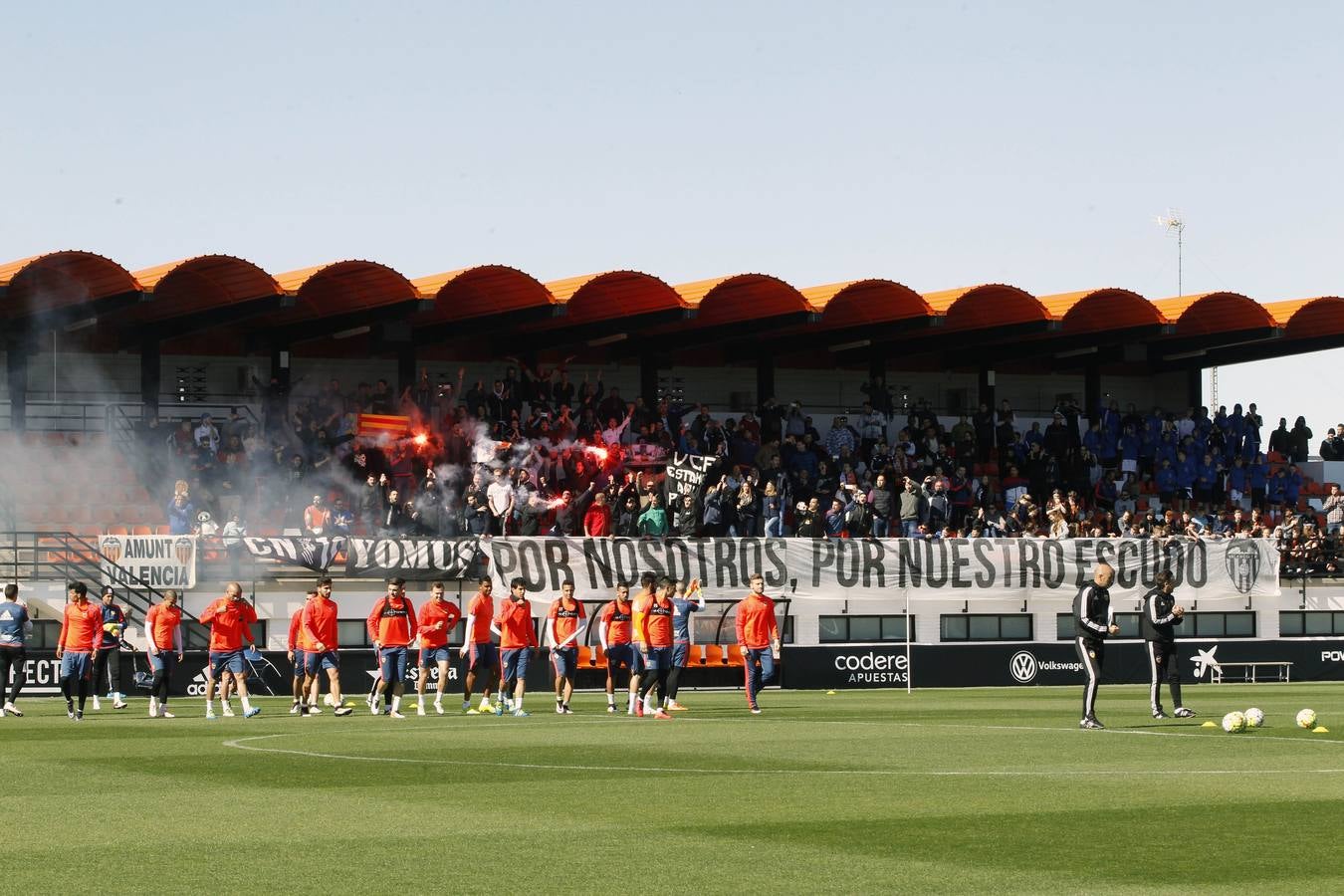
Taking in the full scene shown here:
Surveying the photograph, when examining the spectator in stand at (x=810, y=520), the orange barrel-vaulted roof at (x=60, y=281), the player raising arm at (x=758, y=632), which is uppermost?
the orange barrel-vaulted roof at (x=60, y=281)

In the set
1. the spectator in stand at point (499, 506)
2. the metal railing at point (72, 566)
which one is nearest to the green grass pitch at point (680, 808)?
the metal railing at point (72, 566)

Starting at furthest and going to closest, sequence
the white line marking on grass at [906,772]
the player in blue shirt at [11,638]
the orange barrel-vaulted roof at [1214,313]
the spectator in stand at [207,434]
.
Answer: the orange barrel-vaulted roof at [1214,313] → the spectator in stand at [207,434] → the player in blue shirt at [11,638] → the white line marking on grass at [906,772]

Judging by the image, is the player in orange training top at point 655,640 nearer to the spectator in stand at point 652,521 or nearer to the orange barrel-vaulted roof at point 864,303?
the spectator in stand at point 652,521

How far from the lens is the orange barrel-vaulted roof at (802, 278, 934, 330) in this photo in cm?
4669

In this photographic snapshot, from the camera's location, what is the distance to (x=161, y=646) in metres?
28.0

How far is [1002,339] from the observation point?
2008 inches

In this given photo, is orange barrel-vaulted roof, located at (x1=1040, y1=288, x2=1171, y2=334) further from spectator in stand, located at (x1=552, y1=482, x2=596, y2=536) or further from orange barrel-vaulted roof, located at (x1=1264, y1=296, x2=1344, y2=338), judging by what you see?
spectator in stand, located at (x1=552, y1=482, x2=596, y2=536)

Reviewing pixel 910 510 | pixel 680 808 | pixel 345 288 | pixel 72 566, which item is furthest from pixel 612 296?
pixel 680 808

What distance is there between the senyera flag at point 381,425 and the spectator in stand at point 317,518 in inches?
130

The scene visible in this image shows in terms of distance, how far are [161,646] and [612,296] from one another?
19.4m

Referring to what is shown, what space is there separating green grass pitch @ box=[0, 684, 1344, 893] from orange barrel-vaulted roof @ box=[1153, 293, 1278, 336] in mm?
28783

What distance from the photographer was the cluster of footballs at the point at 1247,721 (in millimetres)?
21156

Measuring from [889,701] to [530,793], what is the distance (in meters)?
16.9

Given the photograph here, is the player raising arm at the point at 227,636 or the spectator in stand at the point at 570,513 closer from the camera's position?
the player raising arm at the point at 227,636
